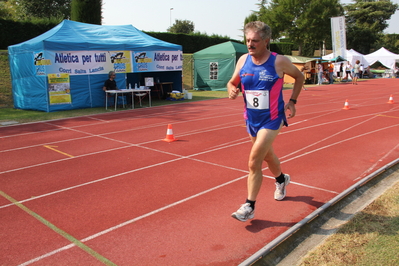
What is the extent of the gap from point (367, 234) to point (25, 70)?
1492cm

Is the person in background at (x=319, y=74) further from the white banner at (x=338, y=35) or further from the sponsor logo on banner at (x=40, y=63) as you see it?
the sponsor logo on banner at (x=40, y=63)

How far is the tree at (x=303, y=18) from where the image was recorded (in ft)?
157

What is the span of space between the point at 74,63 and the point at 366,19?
219 ft

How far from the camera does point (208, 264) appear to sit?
3.35 m

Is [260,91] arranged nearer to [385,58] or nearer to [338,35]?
[338,35]

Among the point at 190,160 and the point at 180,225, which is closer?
the point at 180,225

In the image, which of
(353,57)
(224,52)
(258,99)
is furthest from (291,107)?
(353,57)

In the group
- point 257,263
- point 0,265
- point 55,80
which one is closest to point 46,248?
point 0,265

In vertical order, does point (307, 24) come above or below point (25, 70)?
above

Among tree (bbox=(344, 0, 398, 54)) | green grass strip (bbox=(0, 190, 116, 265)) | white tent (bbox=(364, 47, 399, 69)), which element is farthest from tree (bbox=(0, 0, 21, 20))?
tree (bbox=(344, 0, 398, 54))

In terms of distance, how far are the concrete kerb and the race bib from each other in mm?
1394

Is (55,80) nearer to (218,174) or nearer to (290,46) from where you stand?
(218,174)

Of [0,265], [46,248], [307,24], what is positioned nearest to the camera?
[0,265]

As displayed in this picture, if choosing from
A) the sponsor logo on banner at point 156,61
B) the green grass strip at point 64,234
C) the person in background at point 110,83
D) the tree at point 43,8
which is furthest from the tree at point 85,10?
the green grass strip at point 64,234
